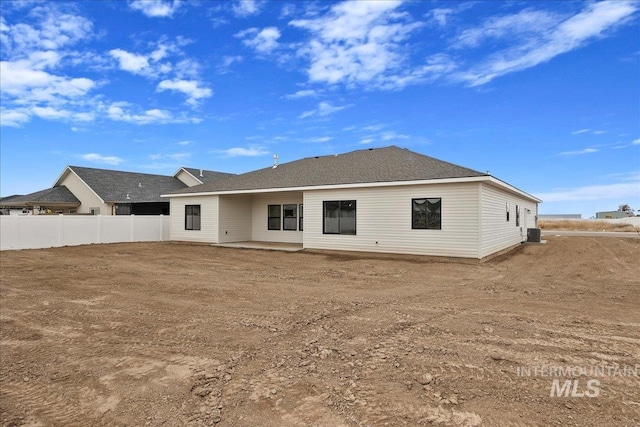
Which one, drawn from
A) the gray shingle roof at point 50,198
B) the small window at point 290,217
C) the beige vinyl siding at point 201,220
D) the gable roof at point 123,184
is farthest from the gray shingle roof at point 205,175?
the small window at point 290,217

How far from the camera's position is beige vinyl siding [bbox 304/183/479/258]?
490 inches

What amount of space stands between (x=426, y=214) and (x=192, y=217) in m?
13.0

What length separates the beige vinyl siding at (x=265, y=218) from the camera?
18448mm

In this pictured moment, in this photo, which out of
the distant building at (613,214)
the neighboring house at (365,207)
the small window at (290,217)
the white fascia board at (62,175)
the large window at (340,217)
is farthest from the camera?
the distant building at (613,214)

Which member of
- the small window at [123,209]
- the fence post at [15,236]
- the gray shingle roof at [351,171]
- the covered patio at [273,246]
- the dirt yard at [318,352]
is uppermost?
the gray shingle roof at [351,171]

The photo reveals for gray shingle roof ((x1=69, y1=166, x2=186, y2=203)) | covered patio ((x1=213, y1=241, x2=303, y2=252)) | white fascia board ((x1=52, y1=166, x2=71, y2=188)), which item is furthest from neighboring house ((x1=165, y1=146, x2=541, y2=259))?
white fascia board ((x1=52, y1=166, x2=71, y2=188))

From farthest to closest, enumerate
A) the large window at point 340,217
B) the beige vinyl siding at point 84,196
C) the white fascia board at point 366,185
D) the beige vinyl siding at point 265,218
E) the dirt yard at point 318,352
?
the beige vinyl siding at point 84,196, the beige vinyl siding at point 265,218, the large window at point 340,217, the white fascia board at point 366,185, the dirt yard at point 318,352

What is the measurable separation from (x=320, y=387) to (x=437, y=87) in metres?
17.1

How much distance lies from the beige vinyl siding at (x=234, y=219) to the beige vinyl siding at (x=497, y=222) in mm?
12245

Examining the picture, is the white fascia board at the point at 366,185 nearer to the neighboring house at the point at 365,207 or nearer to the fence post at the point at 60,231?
the neighboring house at the point at 365,207

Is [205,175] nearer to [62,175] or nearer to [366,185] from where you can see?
[62,175]

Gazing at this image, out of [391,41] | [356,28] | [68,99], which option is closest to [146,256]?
[68,99]

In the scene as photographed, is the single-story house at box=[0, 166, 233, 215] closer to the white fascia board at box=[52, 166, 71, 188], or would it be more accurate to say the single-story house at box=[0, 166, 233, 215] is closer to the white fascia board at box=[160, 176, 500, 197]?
the white fascia board at box=[52, 166, 71, 188]

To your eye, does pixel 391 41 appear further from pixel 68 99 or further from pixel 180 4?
pixel 68 99
